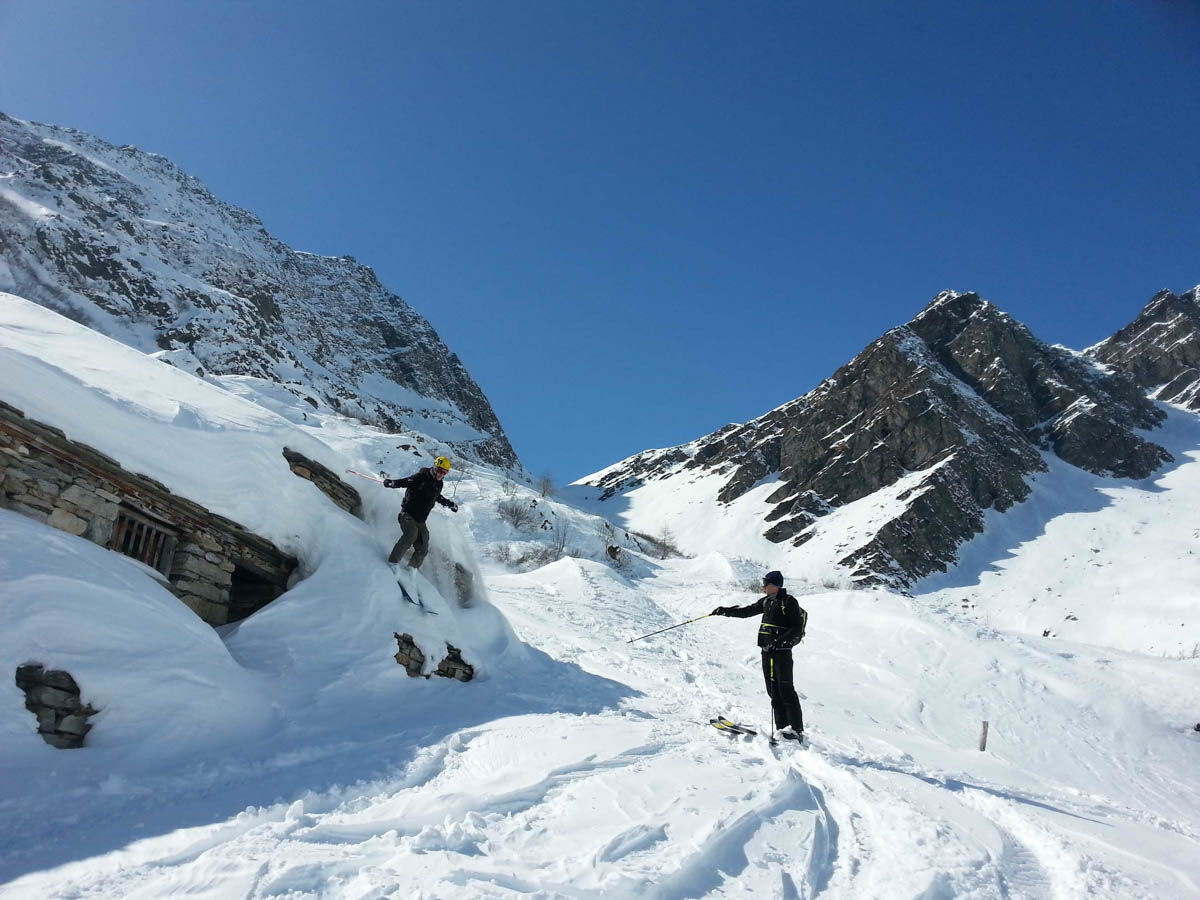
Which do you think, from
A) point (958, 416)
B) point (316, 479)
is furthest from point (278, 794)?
point (958, 416)

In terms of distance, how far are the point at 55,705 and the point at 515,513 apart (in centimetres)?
3166

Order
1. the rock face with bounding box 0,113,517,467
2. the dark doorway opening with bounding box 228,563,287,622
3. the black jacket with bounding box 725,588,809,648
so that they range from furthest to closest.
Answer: the rock face with bounding box 0,113,517,467, the dark doorway opening with bounding box 228,563,287,622, the black jacket with bounding box 725,588,809,648

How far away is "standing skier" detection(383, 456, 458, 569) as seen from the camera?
888 centimetres

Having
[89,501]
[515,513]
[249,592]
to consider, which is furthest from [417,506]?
[515,513]

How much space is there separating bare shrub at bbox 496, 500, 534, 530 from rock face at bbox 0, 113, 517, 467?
20.9m

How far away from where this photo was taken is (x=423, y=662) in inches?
321

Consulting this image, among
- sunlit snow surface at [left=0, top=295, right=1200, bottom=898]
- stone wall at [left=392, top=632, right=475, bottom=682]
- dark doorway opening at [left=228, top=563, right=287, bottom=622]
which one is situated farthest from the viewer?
stone wall at [left=392, top=632, right=475, bottom=682]

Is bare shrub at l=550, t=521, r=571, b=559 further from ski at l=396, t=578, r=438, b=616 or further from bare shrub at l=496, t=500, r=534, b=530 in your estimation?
ski at l=396, t=578, r=438, b=616

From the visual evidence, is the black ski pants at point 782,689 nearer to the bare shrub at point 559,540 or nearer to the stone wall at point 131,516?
the stone wall at point 131,516

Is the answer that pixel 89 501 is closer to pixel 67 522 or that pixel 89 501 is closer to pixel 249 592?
pixel 67 522

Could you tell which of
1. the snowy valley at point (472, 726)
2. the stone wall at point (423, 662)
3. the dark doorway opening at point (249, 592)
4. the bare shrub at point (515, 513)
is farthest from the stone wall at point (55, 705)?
the bare shrub at point (515, 513)

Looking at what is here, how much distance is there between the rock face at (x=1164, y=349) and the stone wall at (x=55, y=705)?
404 feet

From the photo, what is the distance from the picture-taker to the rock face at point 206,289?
2254 inches

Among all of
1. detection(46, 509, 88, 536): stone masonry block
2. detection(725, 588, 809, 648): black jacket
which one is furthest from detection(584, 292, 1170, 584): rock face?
detection(46, 509, 88, 536): stone masonry block
